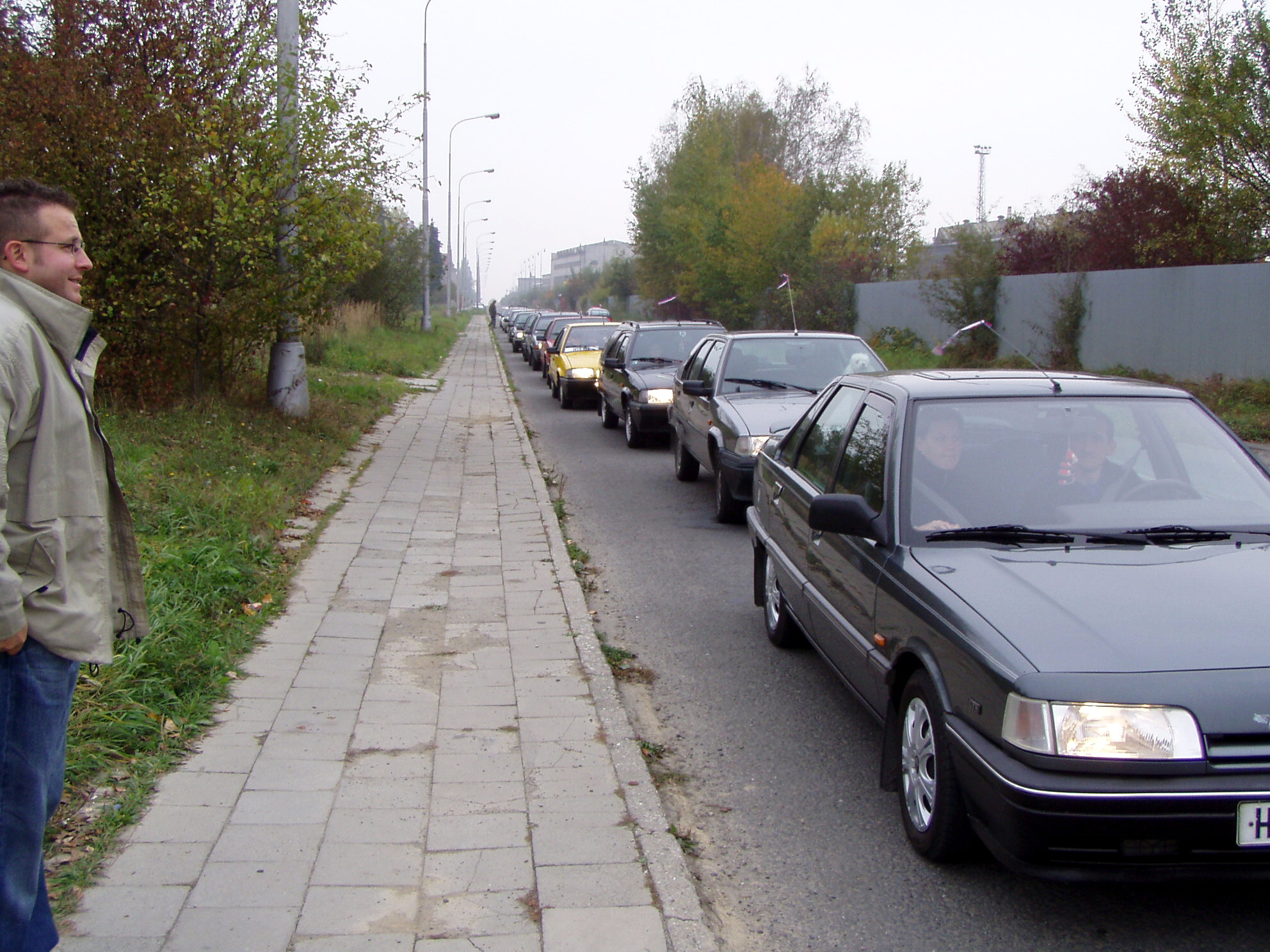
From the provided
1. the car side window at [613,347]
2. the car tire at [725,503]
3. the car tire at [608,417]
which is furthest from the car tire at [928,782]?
the car tire at [608,417]

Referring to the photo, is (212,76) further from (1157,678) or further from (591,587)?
(1157,678)

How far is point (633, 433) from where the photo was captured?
48.9ft

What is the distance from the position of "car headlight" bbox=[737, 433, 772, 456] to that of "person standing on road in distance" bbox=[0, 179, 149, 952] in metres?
6.57

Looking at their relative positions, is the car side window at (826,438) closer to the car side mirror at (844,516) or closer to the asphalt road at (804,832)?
the car side mirror at (844,516)

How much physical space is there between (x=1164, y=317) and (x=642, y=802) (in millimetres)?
20180

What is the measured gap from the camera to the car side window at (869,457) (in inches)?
181

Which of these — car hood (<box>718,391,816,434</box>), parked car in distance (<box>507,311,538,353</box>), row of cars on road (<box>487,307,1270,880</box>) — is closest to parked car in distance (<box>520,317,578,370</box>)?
parked car in distance (<box>507,311,538,353</box>)

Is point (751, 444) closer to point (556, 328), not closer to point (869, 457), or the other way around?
point (869, 457)

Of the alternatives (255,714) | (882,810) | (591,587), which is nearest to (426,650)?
(255,714)

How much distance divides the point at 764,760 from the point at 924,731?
1125 millimetres

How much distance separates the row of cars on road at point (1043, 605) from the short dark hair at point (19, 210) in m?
2.74

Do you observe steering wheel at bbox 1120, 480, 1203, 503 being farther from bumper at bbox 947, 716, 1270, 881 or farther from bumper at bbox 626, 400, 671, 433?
bumper at bbox 626, 400, 671, 433

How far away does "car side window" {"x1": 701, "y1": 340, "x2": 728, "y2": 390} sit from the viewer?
10.4 metres

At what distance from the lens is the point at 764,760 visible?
474 cm
